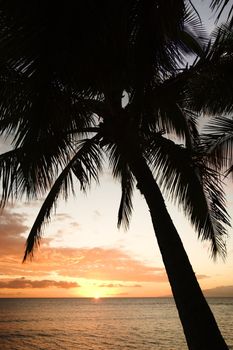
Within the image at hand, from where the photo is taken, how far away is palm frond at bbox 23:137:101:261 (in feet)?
19.8

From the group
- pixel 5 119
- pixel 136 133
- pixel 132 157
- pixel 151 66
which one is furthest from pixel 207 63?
pixel 5 119

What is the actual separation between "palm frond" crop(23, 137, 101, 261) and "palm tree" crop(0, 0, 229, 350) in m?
0.02

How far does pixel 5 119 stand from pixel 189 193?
2860 mm

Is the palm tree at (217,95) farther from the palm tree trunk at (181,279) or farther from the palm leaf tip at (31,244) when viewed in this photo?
the palm leaf tip at (31,244)

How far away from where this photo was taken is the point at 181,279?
3781 millimetres

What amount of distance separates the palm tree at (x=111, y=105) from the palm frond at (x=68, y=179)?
0.02 m

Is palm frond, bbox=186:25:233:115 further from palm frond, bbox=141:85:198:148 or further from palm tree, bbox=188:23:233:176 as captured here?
palm frond, bbox=141:85:198:148

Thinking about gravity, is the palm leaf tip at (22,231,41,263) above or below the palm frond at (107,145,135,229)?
below

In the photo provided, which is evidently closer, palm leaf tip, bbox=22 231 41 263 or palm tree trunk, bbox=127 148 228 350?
palm tree trunk, bbox=127 148 228 350

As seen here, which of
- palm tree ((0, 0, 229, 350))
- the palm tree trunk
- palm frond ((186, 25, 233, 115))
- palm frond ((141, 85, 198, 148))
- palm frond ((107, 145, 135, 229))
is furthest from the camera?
palm frond ((107, 145, 135, 229))

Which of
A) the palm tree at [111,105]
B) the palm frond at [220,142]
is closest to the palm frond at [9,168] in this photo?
the palm tree at [111,105]

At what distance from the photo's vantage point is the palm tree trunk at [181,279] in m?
3.51

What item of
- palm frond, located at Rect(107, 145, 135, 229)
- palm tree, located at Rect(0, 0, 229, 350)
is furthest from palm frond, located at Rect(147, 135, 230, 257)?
palm frond, located at Rect(107, 145, 135, 229)

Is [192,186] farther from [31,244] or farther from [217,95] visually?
[31,244]
